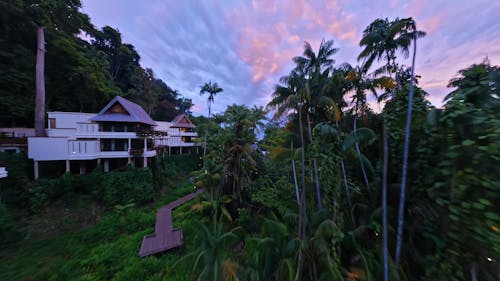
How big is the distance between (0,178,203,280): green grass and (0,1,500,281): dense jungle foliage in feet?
0.21

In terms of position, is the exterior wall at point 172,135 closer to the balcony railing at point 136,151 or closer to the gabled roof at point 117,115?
the gabled roof at point 117,115

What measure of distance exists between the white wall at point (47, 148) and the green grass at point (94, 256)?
238 inches

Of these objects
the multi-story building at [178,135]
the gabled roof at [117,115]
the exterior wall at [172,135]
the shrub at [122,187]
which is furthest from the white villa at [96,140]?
the multi-story building at [178,135]

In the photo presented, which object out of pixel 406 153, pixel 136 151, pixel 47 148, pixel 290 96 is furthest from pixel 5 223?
pixel 406 153

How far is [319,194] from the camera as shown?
6.95 meters

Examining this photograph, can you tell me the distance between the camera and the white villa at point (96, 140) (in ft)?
41.4

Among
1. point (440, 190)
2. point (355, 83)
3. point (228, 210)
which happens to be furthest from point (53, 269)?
point (355, 83)

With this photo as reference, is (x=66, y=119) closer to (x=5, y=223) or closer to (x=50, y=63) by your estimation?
(x=50, y=63)

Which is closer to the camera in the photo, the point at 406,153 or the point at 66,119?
the point at 406,153

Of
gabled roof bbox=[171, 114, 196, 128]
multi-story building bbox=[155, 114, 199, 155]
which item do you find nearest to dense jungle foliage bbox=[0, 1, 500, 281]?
multi-story building bbox=[155, 114, 199, 155]

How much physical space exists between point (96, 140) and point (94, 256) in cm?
1085

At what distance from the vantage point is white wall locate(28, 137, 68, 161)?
12047 millimetres

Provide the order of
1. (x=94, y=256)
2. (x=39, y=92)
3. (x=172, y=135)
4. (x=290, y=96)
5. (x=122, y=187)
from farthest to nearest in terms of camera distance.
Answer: (x=172, y=135) → (x=39, y=92) → (x=122, y=187) → (x=94, y=256) → (x=290, y=96)

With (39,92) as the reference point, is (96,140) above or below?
below
